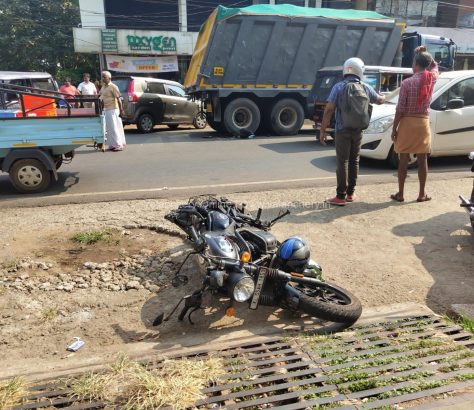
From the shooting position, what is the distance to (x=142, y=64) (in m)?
25.5

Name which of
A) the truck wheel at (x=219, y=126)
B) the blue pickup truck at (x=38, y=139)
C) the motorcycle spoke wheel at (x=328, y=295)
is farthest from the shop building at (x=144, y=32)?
the motorcycle spoke wheel at (x=328, y=295)

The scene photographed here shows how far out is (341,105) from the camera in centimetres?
544

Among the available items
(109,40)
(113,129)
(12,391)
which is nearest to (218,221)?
(12,391)

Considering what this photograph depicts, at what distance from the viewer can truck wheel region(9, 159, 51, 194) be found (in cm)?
649

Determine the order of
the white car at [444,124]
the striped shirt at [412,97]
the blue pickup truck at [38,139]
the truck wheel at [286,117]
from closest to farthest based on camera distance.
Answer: the striped shirt at [412,97], the blue pickup truck at [38,139], the white car at [444,124], the truck wheel at [286,117]

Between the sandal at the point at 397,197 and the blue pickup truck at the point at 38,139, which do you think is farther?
the blue pickup truck at the point at 38,139

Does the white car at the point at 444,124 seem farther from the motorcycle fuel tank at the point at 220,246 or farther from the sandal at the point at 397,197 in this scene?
the motorcycle fuel tank at the point at 220,246

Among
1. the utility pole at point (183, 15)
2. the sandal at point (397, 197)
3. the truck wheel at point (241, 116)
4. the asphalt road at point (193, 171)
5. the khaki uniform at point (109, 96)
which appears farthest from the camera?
the utility pole at point (183, 15)

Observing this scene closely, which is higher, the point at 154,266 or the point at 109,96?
the point at 109,96

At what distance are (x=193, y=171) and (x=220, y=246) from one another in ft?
16.4

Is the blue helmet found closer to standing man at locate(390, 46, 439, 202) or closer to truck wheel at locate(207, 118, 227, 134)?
standing man at locate(390, 46, 439, 202)

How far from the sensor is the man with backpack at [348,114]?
536 cm

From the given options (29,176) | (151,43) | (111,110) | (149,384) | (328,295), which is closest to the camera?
(149,384)

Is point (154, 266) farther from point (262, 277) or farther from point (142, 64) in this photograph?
point (142, 64)
